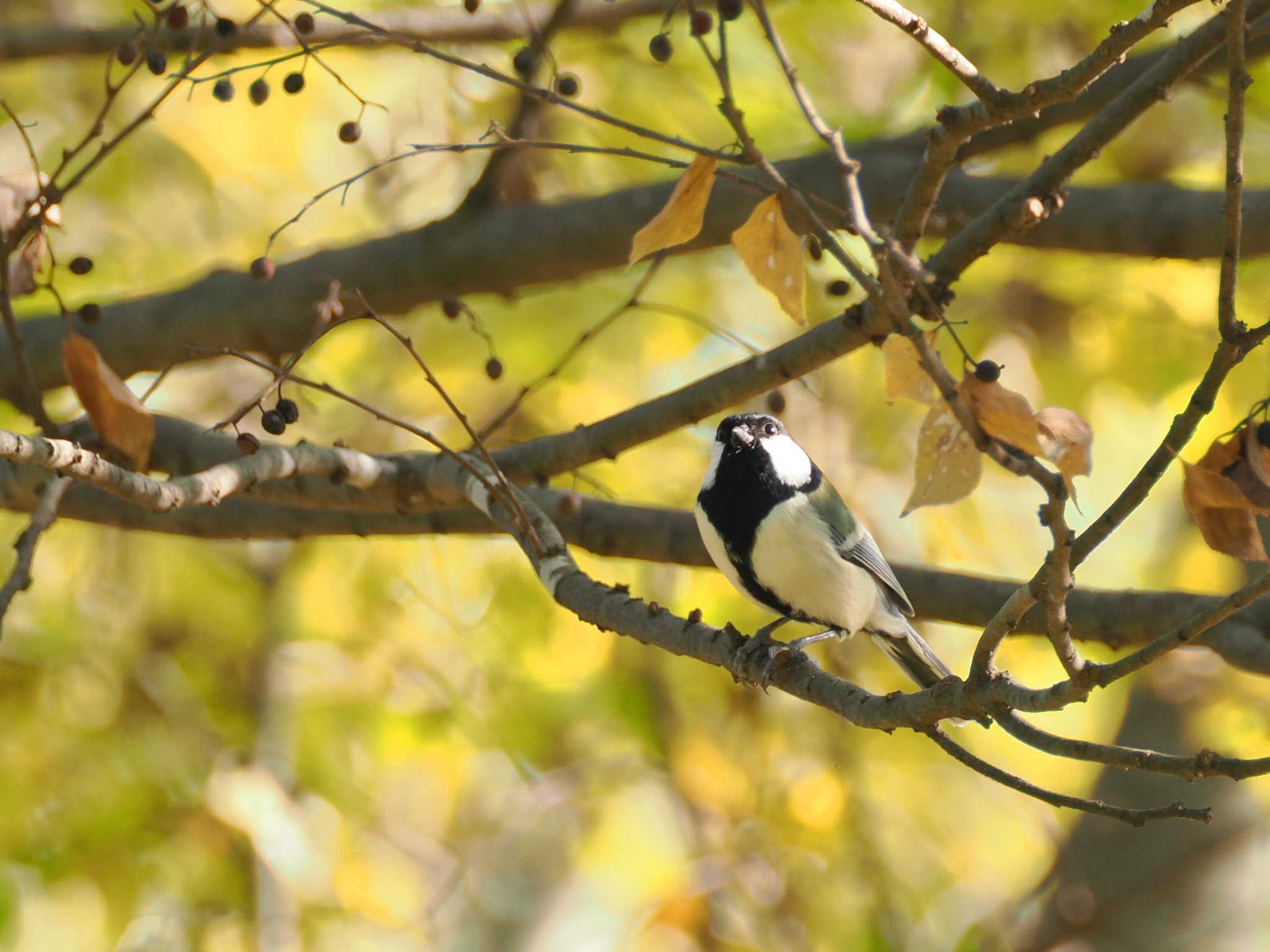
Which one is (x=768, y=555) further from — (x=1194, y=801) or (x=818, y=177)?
(x=1194, y=801)

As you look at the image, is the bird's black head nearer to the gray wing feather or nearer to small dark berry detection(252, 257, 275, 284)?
the gray wing feather

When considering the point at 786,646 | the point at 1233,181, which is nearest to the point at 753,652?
the point at 786,646

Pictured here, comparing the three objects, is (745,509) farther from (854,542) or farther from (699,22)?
(699,22)

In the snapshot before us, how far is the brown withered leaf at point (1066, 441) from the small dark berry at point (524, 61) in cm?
185

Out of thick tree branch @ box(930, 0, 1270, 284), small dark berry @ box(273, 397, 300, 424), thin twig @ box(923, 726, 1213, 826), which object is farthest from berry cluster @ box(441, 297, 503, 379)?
thin twig @ box(923, 726, 1213, 826)

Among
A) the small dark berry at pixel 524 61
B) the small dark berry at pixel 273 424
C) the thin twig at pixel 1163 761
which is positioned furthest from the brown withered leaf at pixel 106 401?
the thin twig at pixel 1163 761

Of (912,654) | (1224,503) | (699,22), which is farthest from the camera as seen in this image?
(912,654)

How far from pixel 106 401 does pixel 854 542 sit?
1942mm

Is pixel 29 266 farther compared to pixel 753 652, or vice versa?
pixel 29 266

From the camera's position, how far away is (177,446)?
142 inches

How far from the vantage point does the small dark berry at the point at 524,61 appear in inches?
124

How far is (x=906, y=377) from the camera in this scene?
217cm

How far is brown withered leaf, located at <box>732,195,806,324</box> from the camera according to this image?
2207 millimetres

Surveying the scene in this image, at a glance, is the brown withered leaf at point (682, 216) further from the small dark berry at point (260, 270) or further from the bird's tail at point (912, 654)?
the bird's tail at point (912, 654)
